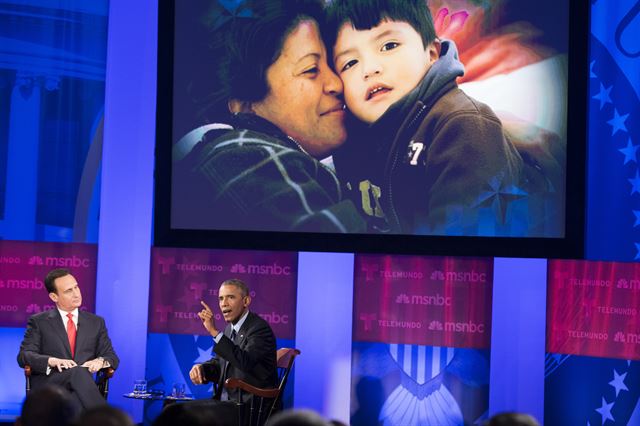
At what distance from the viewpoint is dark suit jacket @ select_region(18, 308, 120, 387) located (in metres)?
5.49

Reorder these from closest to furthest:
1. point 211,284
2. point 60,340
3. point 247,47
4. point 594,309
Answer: point 60,340, point 594,309, point 247,47, point 211,284

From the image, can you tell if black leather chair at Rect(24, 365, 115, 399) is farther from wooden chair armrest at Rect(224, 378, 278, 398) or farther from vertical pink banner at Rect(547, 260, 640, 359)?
vertical pink banner at Rect(547, 260, 640, 359)

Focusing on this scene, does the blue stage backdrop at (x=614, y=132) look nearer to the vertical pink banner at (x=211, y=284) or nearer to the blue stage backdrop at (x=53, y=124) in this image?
the vertical pink banner at (x=211, y=284)

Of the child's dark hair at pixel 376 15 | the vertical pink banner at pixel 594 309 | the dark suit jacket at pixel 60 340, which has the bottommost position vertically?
the dark suit jacket at pixel 60 340

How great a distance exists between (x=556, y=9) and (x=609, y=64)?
0.46m

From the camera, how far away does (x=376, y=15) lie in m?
6.37

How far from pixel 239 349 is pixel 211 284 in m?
1.58

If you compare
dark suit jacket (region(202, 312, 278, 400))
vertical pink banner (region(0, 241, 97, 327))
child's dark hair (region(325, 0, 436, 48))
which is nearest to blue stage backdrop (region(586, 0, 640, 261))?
child's dark hair (region(325, 0, 436, 48))

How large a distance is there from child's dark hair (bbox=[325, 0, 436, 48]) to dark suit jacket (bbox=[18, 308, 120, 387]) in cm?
231

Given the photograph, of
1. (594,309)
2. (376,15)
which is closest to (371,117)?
(376,15)

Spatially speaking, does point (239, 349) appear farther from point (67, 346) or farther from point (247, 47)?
point (247, 47)

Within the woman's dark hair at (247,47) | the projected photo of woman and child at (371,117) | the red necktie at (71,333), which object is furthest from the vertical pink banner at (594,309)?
the red necktie at (71,333)

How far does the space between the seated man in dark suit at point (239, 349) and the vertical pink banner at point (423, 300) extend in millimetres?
1246

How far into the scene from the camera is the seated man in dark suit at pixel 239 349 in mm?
5145
